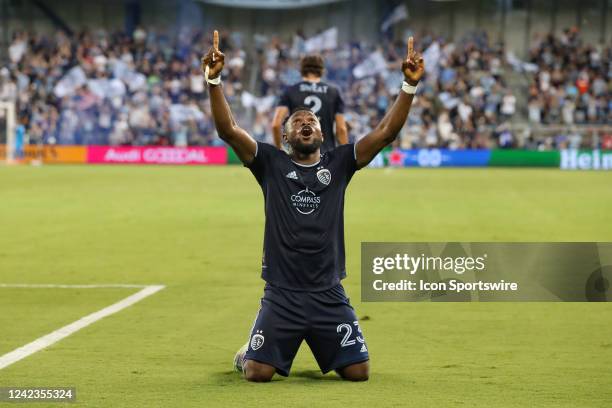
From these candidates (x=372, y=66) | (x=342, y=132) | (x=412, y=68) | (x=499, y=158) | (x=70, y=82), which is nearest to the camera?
(x=412, y=68)

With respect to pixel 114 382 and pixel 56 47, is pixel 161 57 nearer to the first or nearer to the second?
pixel 56 47

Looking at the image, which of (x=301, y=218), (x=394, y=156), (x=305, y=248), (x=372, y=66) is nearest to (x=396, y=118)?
(x=301, y=218)

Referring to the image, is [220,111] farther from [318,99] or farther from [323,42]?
[323,42]

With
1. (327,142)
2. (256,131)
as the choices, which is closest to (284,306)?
(327,142)

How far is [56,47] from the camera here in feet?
161

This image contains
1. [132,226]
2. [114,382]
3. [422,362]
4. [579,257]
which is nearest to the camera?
[114,382]

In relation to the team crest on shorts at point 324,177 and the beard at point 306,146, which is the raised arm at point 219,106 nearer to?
the beard at point 306,146

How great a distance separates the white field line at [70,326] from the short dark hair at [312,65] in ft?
9.50

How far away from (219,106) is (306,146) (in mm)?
661

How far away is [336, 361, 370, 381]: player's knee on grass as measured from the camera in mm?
7043

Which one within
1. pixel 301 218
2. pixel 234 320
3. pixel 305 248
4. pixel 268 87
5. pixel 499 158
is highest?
pixel 268 87

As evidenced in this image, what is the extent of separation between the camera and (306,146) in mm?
7145

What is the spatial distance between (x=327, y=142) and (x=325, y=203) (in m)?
5.06

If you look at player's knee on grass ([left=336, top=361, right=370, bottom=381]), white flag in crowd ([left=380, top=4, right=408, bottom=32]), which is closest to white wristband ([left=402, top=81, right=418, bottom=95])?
player's knee on grass ([left=336, top=361, right=370, bottom=381])
